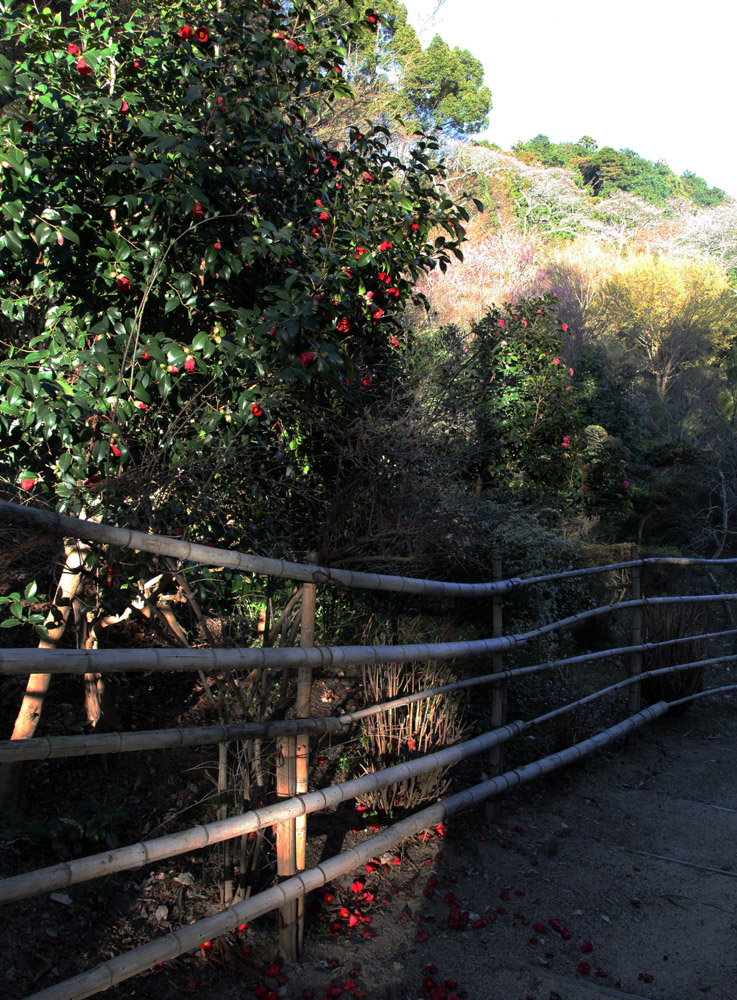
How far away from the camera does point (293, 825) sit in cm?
223

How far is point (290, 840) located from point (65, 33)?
2.88 meters

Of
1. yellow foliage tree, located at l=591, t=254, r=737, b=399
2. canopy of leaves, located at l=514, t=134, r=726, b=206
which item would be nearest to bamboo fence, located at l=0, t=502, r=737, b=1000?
yellow foliage tree, located at l=591, t=254, r=737, b=399

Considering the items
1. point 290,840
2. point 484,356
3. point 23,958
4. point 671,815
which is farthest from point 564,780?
point 484,356

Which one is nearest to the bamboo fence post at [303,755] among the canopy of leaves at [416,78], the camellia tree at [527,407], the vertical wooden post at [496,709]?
the vertical wooden post at [496,709]

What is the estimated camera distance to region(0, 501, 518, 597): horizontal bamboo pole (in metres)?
1.56

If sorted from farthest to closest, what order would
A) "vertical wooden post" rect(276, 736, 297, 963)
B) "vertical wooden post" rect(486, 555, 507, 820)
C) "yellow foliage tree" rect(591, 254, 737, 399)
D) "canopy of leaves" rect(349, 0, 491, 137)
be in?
"yellow foliage tree" rect(591, 254, 737, 399), "canopy of leaves" rect(349, 0, 491, 137), "vertical wooden post" rect(486, 555, 507, 820), "vertical wooden post" rect(276, 736, 297, 963)

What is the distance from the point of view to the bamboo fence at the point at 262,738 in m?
1.62

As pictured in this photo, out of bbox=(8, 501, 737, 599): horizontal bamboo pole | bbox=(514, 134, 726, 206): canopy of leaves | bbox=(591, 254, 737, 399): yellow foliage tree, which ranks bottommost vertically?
bbox=(8, 501, 737, 599): horizontal bamboo pole

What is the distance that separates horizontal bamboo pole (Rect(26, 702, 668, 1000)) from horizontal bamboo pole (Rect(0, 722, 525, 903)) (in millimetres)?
168

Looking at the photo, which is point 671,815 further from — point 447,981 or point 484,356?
point 484,356

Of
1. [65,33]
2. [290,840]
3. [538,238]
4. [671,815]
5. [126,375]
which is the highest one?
[538,238]

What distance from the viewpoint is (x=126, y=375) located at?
2.92m

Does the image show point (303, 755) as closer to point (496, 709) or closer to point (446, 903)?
point (446, 903)

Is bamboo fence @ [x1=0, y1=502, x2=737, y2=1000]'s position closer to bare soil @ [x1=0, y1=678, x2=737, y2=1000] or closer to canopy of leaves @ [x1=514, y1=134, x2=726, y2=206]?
bare soil @ [x1=0, y1=678, x2=737, y2=1000]
